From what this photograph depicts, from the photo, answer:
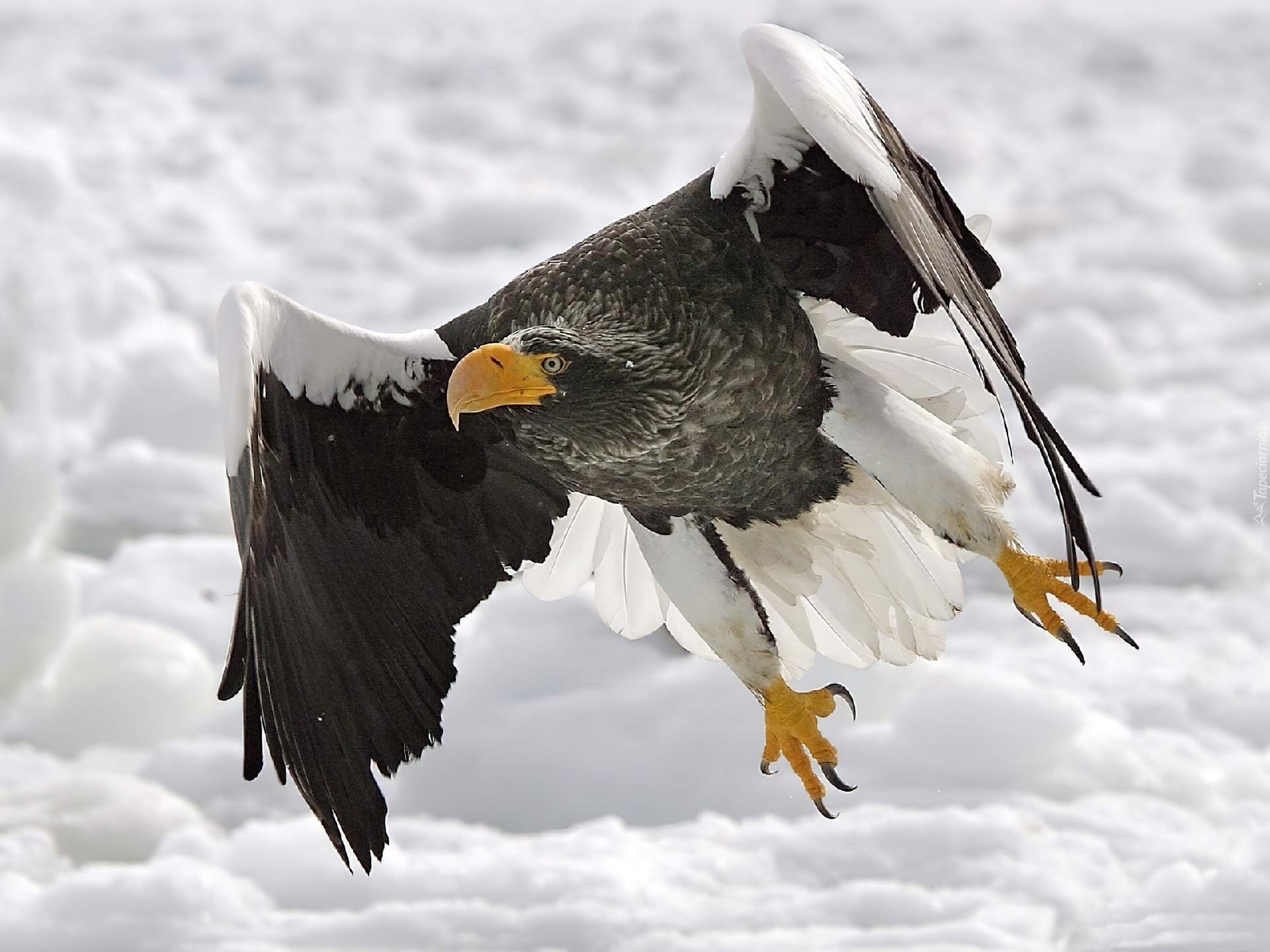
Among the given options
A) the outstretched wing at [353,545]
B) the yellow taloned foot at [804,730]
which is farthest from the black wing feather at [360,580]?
the yellow taloned foot at [804,730]

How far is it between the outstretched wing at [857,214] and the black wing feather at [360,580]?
99 cm

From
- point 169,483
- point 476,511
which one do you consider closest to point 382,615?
point 476,511

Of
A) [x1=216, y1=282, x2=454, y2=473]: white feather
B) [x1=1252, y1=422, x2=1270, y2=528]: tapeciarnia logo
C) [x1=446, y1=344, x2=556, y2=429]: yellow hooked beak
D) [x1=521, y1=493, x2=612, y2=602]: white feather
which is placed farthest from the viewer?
[x1=1252, y1=422, x2=1270, y2=528]: tapeciarnia logo

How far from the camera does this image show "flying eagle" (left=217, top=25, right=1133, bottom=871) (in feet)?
10.2

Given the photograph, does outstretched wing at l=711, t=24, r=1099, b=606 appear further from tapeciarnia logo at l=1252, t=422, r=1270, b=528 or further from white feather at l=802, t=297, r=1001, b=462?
tapeciarnia logo at l=1252, t=422, r=1270, b=528

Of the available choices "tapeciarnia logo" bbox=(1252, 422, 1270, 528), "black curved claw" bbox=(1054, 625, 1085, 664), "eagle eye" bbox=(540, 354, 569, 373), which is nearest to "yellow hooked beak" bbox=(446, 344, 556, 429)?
"eagle eye" bbox=(540, 354, 569, 373)

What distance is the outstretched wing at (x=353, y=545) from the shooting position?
3494 mm

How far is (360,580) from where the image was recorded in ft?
12.5

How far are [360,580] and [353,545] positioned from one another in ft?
0.34

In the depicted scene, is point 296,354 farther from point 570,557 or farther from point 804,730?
point 804,730

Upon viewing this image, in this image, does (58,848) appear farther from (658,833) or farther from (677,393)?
(677,393)

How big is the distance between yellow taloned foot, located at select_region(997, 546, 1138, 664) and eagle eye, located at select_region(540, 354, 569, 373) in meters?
1.24

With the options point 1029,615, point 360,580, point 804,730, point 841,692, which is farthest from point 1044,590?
point 360,580

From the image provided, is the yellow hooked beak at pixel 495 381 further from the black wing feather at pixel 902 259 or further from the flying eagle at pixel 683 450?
the black wing feather at pixel 902 259
